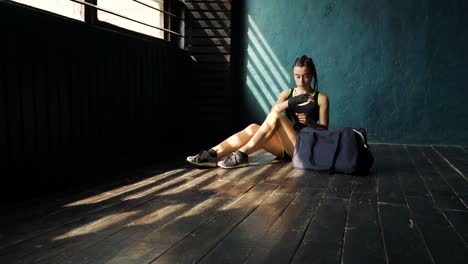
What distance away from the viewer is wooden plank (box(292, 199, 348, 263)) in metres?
1.32

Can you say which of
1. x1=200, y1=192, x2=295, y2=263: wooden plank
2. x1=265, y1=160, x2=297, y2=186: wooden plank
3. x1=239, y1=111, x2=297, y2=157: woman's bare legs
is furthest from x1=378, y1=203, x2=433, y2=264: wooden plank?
x1=239, y1=111, x2=297, y2=157: woman's bare legs

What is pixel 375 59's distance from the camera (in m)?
4.45

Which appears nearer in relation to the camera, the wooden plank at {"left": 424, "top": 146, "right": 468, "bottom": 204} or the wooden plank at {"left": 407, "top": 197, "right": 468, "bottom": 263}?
the wooden plank at {"left": 407, "top": 197, "right": 468, "bottom": 263}

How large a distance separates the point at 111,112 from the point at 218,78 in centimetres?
176

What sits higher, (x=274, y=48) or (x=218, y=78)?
(x=274, y=48)

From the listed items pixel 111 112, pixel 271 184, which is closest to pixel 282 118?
pixel 271 184

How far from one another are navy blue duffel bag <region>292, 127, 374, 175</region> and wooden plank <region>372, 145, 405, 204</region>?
0.18 metres

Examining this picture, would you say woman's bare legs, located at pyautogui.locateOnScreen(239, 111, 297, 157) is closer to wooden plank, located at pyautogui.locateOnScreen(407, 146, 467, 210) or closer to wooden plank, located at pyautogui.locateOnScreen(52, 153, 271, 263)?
wooden plank, located at pyautogui.locateOnScreen(52, 153, 271, 263)

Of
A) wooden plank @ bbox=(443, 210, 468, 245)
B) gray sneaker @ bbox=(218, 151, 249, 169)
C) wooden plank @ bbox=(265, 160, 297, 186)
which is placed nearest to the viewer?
wooden plank @ bbox=(443, 210, 468, 245)

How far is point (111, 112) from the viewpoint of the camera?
2.88m

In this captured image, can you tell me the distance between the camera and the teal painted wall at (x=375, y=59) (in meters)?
4.32

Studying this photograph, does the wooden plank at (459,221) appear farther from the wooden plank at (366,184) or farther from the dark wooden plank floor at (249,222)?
the wooden plank at (366,184)

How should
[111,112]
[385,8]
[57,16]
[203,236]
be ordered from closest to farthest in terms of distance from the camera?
[203,236], [57,16], [111,112], [385,8]

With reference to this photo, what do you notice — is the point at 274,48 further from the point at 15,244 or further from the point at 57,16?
the point at 15,244
